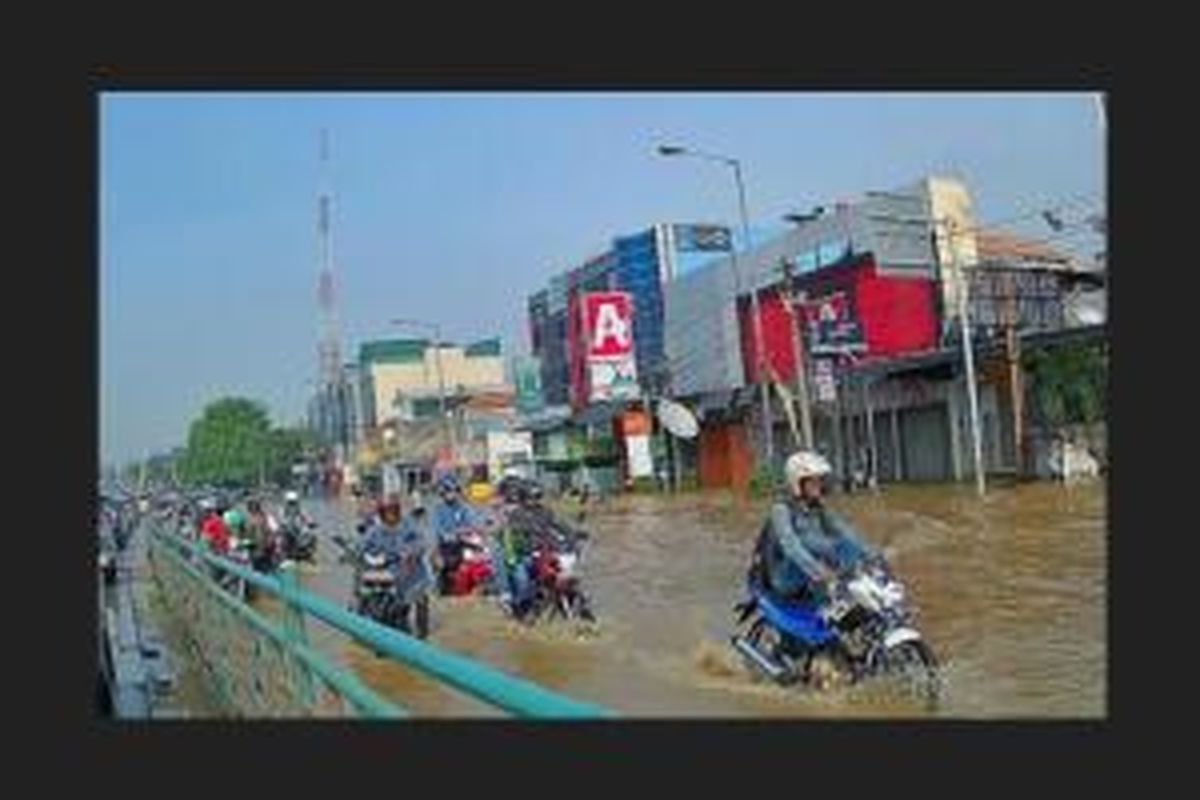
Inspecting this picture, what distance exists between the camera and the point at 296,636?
21.3 ft

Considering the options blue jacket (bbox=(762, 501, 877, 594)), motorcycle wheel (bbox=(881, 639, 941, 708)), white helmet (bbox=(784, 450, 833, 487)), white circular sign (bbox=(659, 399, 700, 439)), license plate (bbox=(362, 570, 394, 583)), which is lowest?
motorcycle wheel (bbox=(881, 639, 941, 708))

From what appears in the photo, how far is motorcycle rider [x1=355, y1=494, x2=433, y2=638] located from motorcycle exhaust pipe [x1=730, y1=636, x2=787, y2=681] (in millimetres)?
2131

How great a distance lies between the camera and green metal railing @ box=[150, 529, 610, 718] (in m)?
3.88

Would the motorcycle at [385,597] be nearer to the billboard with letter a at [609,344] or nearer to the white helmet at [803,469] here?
the billboard with letter a at [609,344]

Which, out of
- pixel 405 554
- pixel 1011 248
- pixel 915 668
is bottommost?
pixel 915 668

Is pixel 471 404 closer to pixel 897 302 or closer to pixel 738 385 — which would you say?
pixel 738 385

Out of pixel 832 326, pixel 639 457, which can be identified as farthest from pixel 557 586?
pixel 832 326

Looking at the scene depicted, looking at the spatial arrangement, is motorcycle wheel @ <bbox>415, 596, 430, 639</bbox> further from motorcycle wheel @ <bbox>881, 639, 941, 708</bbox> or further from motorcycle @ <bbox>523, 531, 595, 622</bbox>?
motorcycle wheel @ <bbox>881, 639, 941, 708</bbox>

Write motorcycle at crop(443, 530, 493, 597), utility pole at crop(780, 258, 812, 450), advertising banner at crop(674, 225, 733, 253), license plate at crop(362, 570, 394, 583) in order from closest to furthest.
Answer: advertising banner at crop(674, 225, 733, 253) < license plate at crop(362, 570, 394, 583) < motorcycle at crop(443, 530, 493, 597) < utility pole at crop(780, 258, 812, 450)

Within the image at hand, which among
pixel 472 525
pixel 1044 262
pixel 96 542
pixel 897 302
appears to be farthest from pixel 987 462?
pixel 96 542

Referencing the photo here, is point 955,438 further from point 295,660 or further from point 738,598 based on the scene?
point 295,660

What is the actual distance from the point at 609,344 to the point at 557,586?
1.27 metres

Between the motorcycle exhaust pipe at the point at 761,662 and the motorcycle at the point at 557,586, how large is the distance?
1731mm

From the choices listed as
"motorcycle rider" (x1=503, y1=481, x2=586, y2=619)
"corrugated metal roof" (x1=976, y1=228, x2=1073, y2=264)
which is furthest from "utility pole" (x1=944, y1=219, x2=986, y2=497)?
"motorcycle rider" (x1=503, y1=481, x2=586, y2=619)
